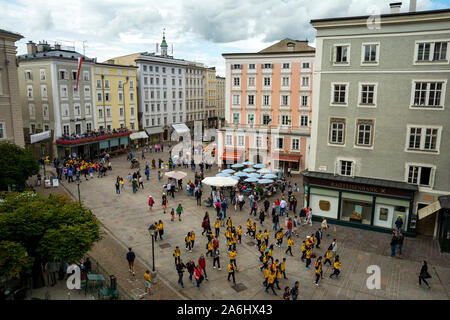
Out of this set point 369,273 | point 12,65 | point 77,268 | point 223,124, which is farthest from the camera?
point 223,124

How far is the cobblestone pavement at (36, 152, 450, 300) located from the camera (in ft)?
53.8

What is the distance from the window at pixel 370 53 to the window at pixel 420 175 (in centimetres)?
805

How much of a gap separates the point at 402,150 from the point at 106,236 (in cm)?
2156

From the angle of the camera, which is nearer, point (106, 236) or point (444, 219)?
point (444, 219)

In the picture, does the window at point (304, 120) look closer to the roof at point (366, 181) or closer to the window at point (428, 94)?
the roof at point (366, 181)

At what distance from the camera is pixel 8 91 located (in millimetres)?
31406

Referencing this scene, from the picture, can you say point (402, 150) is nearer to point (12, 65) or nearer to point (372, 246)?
point (372, 246)

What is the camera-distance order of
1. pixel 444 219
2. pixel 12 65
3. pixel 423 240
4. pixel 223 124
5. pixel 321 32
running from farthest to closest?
pixel 223 124
pixel 12 65
pixel 321 32
pixel 423 240
pixel 444 219

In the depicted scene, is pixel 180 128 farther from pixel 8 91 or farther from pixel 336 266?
pixel 336 266

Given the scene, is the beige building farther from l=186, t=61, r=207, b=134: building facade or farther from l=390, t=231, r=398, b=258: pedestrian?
l=186, t=61, r=207, b=134: building facade

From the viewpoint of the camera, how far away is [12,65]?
3167cm

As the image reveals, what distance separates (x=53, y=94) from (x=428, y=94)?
148ft

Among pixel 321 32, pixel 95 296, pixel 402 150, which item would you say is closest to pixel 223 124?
pixel 321 32

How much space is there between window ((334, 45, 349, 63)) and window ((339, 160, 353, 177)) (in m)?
7.58
